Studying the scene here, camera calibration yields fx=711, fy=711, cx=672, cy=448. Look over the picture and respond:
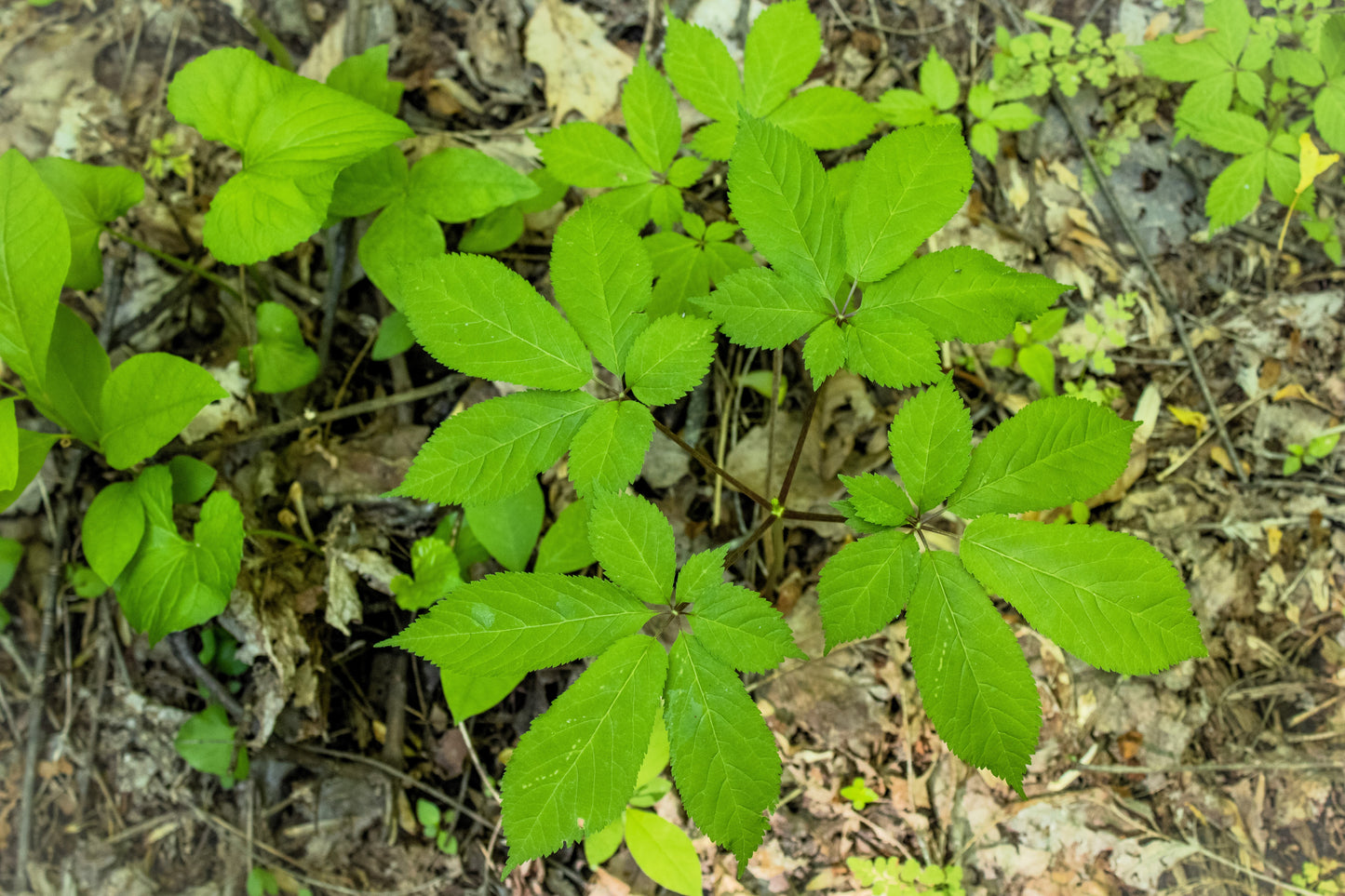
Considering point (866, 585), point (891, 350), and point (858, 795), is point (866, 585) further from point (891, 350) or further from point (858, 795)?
point (858, 795)

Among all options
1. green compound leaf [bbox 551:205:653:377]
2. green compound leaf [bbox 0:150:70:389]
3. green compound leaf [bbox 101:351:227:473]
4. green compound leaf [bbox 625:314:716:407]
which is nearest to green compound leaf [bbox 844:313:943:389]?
green compound leaf [bbox 625:314:716:407]

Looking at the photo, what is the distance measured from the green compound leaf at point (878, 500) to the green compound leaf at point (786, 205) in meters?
0.38

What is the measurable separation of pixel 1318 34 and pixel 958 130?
1.76 meters

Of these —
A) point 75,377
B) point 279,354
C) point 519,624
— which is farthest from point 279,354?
point 519,624

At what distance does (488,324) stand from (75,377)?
3.99 ft

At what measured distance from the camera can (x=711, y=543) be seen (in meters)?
2.11

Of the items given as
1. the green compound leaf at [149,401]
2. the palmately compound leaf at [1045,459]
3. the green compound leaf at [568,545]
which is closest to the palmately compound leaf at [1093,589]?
the palmately compound leaf at [1045,459]

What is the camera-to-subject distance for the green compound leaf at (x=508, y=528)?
6.17 ft

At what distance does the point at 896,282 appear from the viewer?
1.39 metres

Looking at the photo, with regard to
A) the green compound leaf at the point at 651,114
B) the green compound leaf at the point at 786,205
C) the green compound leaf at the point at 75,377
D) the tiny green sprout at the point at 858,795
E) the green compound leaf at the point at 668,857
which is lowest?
the green compound leaf at the point at 668,857

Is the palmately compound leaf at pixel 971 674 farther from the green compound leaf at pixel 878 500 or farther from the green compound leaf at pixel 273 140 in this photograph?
the green compound leaf at pixel 273 140

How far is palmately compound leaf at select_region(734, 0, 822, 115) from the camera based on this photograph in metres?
1.69

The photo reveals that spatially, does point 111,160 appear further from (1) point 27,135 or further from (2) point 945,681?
(2) point 945,681

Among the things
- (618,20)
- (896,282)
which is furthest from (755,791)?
(618,20)
